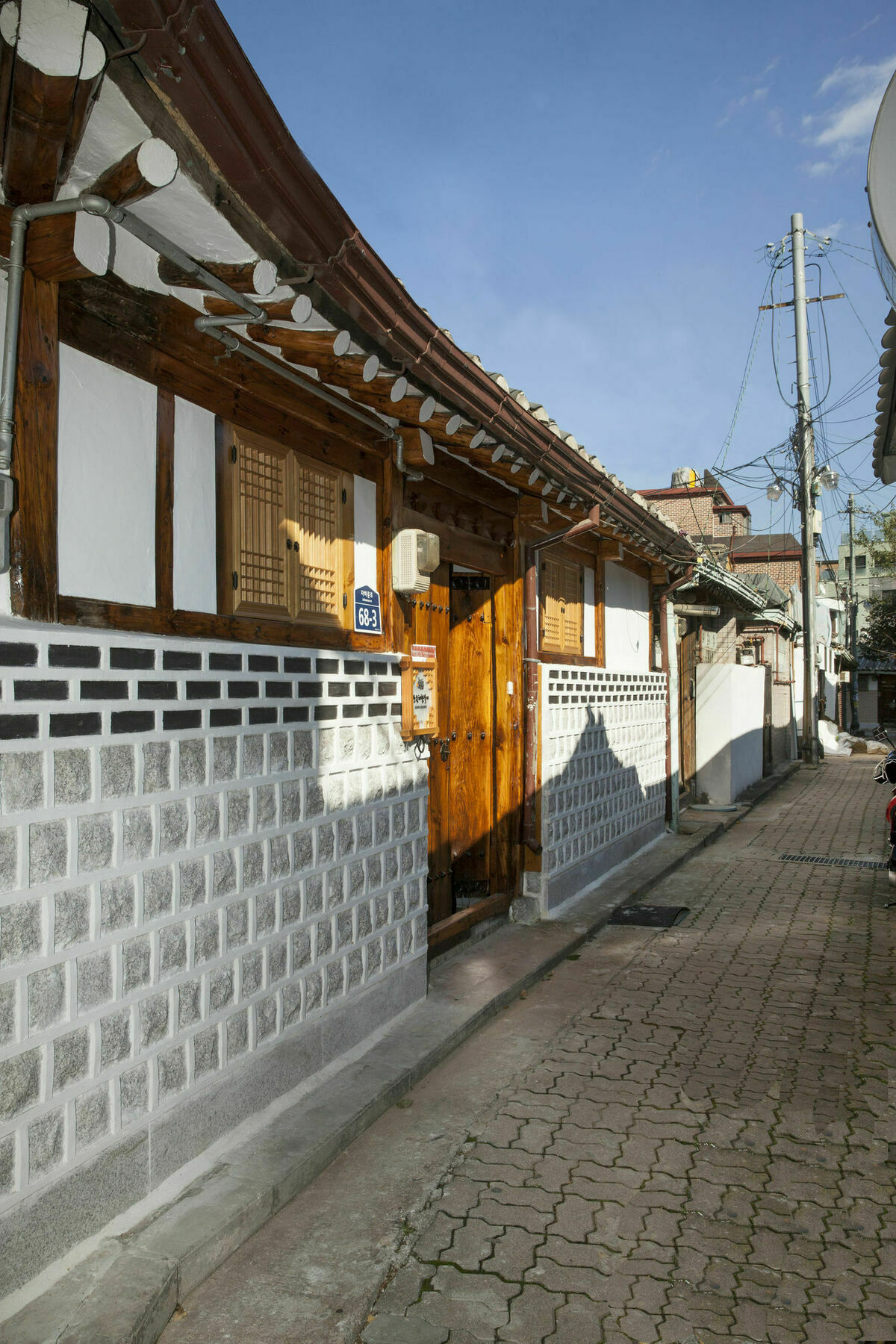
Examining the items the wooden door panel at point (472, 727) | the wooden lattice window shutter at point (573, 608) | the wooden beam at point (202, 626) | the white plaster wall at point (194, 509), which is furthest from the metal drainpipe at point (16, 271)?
the wooden lattice window shutter at point (573, 608)

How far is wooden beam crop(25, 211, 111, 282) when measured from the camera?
2.70m

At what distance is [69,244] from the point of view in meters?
2.77

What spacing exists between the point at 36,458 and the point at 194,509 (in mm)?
919

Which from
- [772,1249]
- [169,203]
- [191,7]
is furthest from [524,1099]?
[191,7]

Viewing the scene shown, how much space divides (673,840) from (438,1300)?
9208mm

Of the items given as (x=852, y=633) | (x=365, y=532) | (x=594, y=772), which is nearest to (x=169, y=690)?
(x=365, y=532)

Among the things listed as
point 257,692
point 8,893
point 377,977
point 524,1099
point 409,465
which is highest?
point 409,465

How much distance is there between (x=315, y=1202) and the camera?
3656 millimetres

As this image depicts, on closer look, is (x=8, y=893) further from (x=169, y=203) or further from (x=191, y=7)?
(x=191, y=7)

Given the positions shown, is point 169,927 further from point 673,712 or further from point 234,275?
point 673,712

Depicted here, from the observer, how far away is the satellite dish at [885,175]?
9.96ft

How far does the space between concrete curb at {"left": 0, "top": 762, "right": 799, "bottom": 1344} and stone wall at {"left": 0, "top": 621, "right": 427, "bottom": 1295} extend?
122 mm

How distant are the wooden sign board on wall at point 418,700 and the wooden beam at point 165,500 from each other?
2.03 meters

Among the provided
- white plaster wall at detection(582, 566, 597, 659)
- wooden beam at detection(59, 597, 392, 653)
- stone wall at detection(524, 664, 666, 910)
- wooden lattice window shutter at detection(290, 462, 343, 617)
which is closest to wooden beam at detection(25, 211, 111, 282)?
wooden beam at detection(59, 597, 392, 653)
